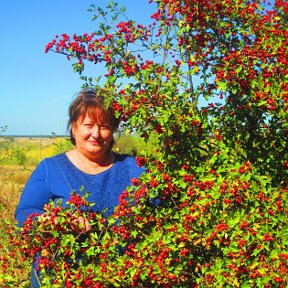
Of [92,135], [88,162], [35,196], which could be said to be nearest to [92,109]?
[92,135]

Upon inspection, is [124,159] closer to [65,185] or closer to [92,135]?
[92,135]

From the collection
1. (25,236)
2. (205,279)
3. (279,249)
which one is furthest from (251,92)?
(25,236)

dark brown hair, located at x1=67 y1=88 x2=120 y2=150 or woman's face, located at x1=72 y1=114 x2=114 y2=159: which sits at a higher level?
dark brown hair, located at x1=67 y1=88 x2=120 y2=150

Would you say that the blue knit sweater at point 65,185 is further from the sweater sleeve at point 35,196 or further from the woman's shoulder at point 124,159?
the woman's shoulder at point 124,159

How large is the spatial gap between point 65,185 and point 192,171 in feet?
2.81

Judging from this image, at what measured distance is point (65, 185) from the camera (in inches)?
122

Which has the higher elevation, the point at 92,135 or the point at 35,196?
the point at 92,135

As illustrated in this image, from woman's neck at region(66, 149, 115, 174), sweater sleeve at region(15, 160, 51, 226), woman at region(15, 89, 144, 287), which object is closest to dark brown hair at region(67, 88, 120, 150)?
woman at region(15, 89, 144, 287)

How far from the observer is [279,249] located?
267cm

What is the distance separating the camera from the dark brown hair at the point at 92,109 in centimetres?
308

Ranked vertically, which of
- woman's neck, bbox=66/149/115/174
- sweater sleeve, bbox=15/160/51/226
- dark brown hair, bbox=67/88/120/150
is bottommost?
sweater sleeve, bbox=15/160/51/226

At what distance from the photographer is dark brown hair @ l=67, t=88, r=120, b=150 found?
3.08 meters

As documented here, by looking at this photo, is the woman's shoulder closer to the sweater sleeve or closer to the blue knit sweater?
the blue knit sweater

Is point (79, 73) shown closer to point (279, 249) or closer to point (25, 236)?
point (25, 236)
